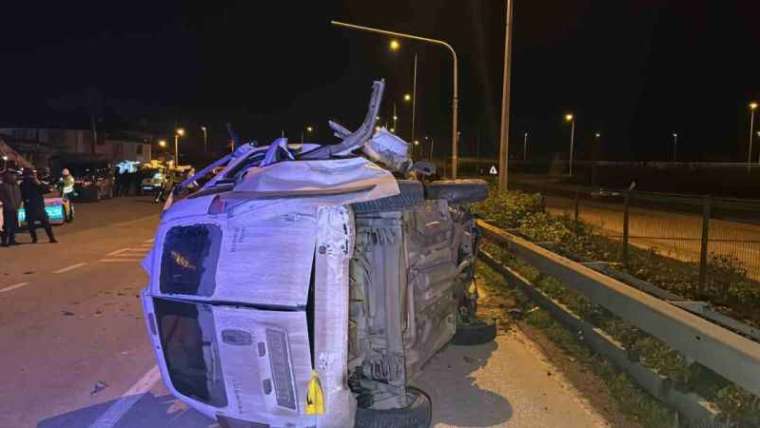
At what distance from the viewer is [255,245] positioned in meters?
3.80

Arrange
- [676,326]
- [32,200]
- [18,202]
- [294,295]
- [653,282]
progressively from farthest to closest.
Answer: [32,200]
[18,202]
[653,282]
[676,326]
[294,295]

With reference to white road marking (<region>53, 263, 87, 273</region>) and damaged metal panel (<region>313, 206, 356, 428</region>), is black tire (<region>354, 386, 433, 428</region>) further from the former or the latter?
white road marking (<region>53, 263, 87, 273</region>)

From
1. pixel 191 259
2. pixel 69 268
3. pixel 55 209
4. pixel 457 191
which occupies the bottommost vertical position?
pixel 69 268

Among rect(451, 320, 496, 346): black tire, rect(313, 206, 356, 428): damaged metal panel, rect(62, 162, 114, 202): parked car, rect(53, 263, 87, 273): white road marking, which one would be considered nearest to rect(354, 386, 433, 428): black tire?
rect(313, 206, 356, 428): damaged metal panel

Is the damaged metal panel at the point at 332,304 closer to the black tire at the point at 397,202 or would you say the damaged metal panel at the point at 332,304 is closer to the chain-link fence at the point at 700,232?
the black tire at the point at 397,202

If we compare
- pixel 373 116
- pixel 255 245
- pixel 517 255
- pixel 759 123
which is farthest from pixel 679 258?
pixel 759 123

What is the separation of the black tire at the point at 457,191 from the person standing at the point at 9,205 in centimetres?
1303

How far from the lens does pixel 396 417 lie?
170 inches

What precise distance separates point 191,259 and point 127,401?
6.93 ft

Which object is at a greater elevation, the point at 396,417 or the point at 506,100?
the point at 506,100

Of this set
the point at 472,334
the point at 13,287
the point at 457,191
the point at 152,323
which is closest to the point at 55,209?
the point at 13,287

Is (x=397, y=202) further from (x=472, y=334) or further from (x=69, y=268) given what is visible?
(x=69, y=268)

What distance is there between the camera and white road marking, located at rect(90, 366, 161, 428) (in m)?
5.05

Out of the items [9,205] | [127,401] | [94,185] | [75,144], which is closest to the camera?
[127,401]
